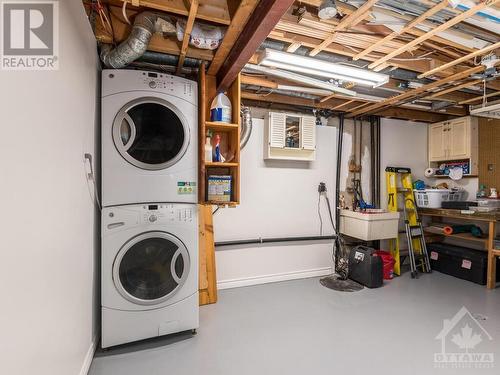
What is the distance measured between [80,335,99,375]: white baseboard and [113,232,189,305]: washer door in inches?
15.7

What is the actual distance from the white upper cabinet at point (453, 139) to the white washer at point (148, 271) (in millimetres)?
4225

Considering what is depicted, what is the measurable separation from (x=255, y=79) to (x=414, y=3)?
1584 mm

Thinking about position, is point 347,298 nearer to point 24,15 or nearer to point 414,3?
point 414,3

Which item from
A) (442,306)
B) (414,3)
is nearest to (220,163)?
(414,3)

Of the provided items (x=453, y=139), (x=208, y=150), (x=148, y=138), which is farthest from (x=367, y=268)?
(x=148, y=138)

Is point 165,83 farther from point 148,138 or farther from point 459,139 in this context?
point 459,139

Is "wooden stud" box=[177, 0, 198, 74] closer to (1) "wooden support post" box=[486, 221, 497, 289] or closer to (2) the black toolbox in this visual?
(1) "wooden support post" box=[486, 221, 497, 289]

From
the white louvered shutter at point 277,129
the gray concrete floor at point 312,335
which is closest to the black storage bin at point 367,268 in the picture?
the gray concrete floor at point 312,335

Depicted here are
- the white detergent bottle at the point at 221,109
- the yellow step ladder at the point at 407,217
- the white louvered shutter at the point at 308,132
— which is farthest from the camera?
the yellow step ladder at the point at 407,217

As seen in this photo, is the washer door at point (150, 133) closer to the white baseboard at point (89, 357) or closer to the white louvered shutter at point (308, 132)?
the white baseboard at point (89, 357)

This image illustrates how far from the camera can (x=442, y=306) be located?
302 cm

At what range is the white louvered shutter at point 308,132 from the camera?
3.78m

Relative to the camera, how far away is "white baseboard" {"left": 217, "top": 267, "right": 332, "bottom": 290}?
3.57 metres

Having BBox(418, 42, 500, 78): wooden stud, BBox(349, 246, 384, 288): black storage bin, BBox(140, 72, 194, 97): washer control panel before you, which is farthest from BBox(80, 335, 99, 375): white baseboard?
BBox(418, 42, 500, 78): wooden stud
